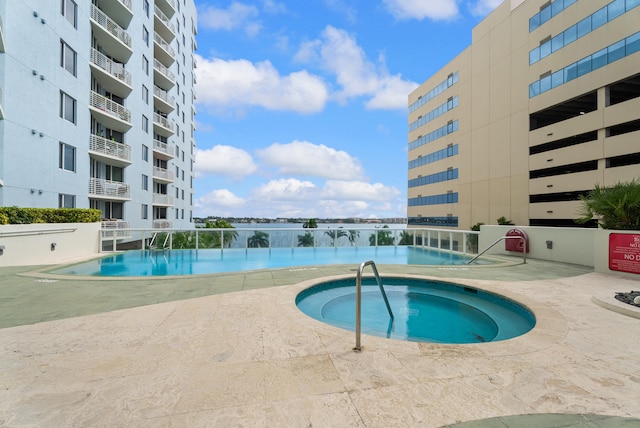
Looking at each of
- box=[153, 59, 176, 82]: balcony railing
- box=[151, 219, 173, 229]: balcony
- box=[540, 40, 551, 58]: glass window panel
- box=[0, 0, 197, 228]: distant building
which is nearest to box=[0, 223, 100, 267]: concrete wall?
box=[0, 0, 197, 228]: distant building

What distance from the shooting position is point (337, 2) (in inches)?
489

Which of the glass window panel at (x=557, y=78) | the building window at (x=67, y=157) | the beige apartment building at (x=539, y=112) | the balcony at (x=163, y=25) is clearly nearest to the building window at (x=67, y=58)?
→ the building window at (x=67, y=157)

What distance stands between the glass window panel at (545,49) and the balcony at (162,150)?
30537 mm

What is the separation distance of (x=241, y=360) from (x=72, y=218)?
11704 mm

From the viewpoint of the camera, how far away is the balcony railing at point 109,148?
16.2 meters

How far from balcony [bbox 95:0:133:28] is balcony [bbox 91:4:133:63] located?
53cm

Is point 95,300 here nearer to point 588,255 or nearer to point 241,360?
point 241,360

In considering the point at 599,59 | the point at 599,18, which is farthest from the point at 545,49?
the point at 599,59

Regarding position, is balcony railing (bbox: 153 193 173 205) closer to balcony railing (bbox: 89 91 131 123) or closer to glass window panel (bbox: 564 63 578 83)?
balcony railing (bbox: 89 91 131 123)

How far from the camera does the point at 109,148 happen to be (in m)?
17.2

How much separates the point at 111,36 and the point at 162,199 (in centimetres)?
1176

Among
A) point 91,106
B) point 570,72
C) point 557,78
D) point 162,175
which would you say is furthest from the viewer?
A: point 162,175

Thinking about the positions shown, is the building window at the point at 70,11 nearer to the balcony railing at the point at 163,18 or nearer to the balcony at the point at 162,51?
the balcony at the point at 162,51

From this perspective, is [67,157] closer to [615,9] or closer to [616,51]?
[616,51]
